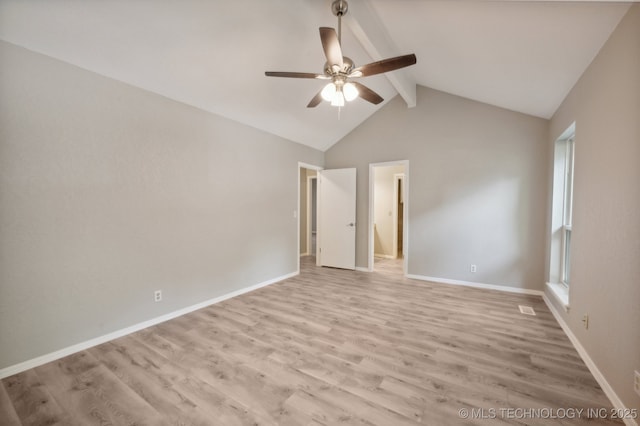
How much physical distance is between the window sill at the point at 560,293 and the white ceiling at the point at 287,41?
2.23m

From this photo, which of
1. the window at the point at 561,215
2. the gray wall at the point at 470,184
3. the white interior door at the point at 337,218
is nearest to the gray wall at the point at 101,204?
the white interior door at the point at 337,218

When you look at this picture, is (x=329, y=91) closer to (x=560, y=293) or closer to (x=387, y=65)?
(x=387, y=65)

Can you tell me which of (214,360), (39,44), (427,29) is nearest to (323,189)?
(427,29)

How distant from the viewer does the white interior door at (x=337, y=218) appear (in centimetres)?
512

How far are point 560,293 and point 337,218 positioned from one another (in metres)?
3.48

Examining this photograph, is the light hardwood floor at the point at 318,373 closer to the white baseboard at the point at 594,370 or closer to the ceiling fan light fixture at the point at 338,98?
the white baseboard at the point at 594,370

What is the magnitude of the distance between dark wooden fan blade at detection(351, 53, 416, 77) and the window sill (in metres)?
2.85

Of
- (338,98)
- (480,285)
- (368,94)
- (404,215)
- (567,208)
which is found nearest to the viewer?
(338,98)

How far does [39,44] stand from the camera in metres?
1.97

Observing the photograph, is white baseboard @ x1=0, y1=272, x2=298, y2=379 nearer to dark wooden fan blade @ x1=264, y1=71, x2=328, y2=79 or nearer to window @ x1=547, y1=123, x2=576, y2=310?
dark wooden fan blade @ x1=264, y1=71, x2=328, y2=79

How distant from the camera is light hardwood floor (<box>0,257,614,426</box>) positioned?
1.57 meters

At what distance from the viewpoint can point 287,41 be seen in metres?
2.65

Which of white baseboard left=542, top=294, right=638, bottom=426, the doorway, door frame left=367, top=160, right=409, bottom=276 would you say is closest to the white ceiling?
door frame left=367, top=160, right=409, bottom=276

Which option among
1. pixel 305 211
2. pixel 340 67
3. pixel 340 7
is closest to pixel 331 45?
pixel 340 67
